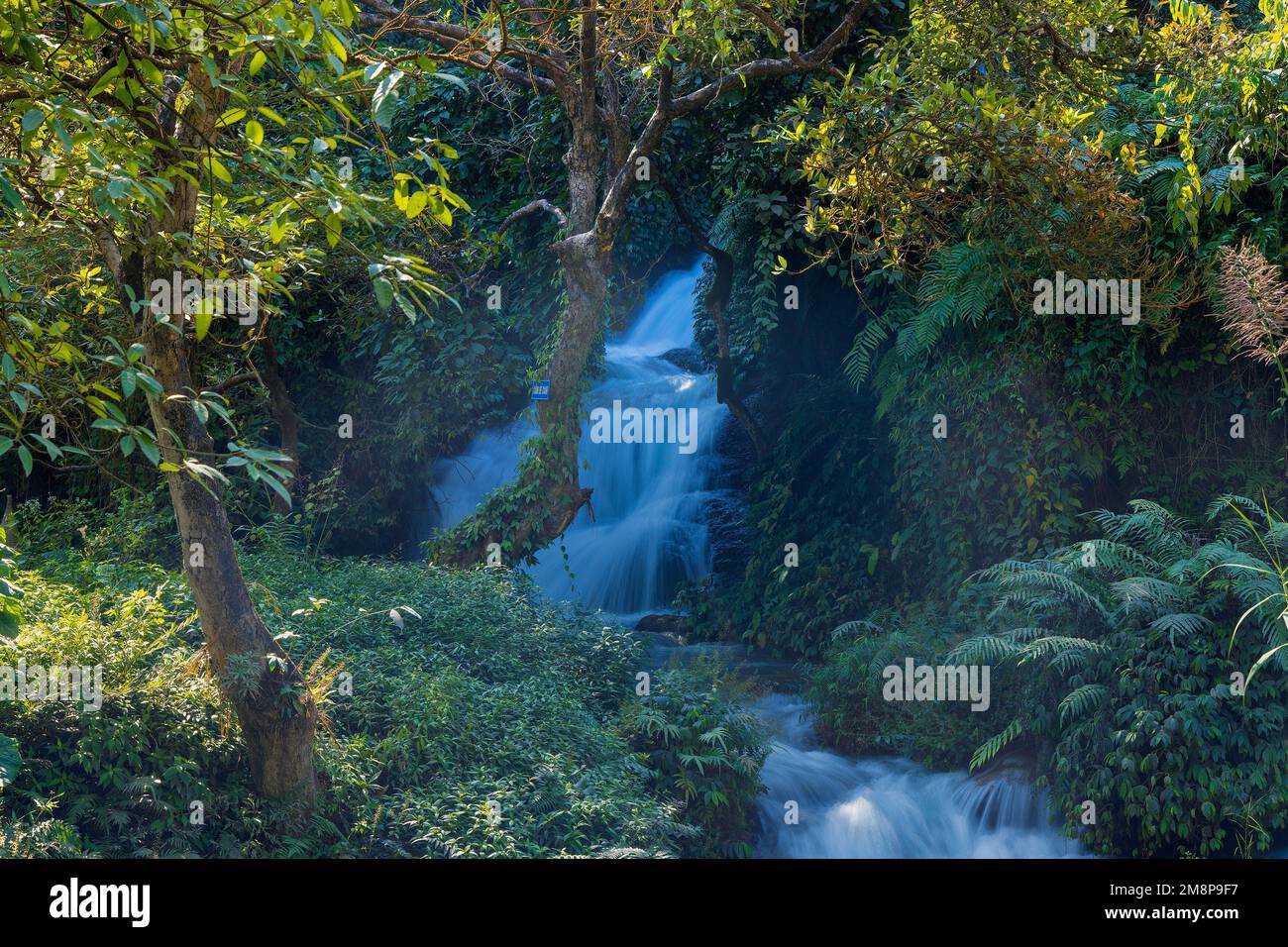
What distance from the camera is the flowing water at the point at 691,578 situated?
24.5 feet

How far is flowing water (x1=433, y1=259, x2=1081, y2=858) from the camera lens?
7.46m

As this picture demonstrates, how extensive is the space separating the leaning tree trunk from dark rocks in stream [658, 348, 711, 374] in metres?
9.54

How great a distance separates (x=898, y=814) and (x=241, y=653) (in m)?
4.76

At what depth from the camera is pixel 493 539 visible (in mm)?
9898

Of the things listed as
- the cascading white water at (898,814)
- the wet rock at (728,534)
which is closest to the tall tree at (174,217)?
the cascading white water at (898,814)

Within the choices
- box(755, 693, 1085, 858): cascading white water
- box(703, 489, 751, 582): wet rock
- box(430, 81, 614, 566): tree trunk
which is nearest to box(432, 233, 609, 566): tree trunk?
box(430, 81, 614, 566): tree trunk

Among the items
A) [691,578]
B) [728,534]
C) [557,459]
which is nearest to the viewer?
[557,459]

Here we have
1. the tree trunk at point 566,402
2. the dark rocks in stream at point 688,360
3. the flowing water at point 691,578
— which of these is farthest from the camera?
the dark rocks in stream at point 688,360

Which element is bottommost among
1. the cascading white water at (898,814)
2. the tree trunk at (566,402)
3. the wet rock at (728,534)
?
the cascading white water at (898,814)

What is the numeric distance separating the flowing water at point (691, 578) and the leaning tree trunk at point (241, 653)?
10.9 feet

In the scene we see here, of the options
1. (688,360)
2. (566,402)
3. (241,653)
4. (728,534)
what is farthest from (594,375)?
(241,653)

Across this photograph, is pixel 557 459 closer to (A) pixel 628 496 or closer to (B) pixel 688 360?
(A) pixel 628 496

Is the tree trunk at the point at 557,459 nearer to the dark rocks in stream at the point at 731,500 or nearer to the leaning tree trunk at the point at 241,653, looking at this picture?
the dark rocks in stream at the point at 731,500

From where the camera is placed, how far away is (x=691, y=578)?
499 inches
